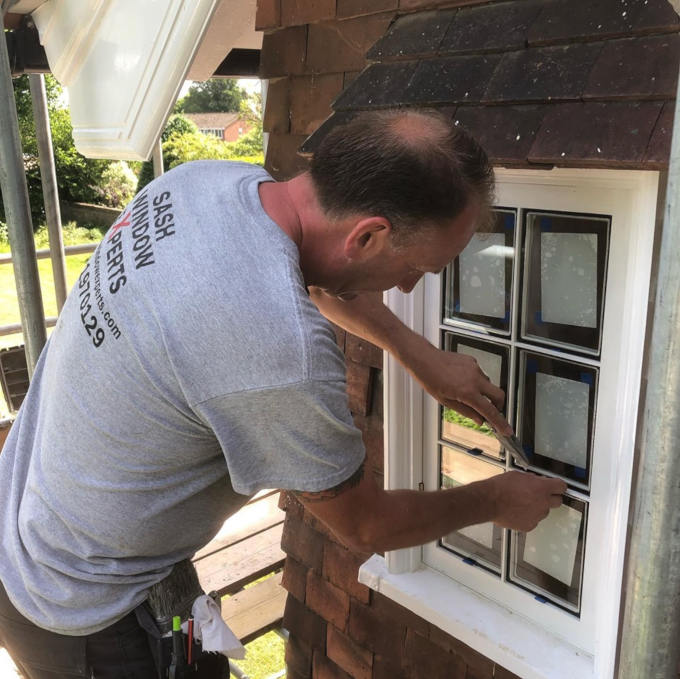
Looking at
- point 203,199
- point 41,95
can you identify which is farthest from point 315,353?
point 41,95

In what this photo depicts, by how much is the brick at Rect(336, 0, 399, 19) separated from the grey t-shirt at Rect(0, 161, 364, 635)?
2.79 ft

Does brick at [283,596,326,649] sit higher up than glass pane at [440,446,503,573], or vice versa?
glass pane at [440,446,503,573]

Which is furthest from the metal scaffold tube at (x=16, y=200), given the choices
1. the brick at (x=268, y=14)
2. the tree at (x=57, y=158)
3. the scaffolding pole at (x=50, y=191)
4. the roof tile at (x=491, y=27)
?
the tree at (x=57, y=158)

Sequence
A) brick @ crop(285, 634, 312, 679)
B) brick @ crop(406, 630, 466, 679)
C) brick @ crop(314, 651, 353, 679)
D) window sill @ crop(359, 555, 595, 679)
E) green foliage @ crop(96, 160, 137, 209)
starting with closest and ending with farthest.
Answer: window sill @ crop(359, 555, 595, 679) < brick @ crop(406, 630, 466, 679) < brick @ crop(314, 651, 353, 679) < brick @ crop(285, 634, 312, 679) < green foliage @ crop(96, 160, 137, 209)

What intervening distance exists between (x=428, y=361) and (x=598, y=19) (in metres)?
0.96

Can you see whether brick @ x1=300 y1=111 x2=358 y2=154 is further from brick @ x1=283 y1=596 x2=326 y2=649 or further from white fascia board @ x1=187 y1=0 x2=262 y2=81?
brick @ x1=283 y1=596 x2=326 y2=649

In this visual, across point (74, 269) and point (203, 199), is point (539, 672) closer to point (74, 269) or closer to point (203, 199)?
point (203, 199)

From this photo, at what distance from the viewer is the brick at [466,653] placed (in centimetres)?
229

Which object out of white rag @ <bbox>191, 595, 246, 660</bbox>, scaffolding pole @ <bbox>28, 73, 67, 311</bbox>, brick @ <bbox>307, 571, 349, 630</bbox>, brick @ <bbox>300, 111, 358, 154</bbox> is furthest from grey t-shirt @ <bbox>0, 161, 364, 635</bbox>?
scaffolding pole @ <bbox>28, 73, 67, 311</bbox>

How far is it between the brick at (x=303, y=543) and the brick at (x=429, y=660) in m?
0.53

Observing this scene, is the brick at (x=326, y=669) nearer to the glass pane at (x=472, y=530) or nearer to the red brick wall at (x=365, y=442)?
the red brick wall at (x=365, y=442)

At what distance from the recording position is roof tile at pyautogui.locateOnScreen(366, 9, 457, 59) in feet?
6.23

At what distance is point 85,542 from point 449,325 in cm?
124

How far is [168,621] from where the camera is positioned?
1.75 metres
